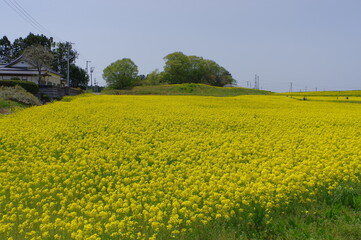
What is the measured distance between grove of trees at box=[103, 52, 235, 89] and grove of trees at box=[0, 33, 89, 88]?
9117mm

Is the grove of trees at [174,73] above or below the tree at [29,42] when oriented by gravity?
below

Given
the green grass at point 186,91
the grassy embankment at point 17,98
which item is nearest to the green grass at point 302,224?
the grassy embankment at point 17,98

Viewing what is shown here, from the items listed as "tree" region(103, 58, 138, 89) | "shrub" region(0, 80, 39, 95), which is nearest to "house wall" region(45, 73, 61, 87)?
"tree" region(103, 58, 138, 89)

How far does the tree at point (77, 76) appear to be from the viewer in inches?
3024

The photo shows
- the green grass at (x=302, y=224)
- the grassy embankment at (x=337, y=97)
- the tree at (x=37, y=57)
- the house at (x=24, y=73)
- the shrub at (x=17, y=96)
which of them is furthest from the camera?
the tree at (x=37, y=57)

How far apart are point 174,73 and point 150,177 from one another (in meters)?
70.9

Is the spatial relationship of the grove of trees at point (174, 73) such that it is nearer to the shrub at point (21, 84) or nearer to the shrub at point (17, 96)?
the shrub at point (21, 84)

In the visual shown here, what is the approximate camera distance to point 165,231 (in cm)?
481

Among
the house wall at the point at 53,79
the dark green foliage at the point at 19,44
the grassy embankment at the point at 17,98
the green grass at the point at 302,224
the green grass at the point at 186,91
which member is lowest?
the green grass at the point at 302,224

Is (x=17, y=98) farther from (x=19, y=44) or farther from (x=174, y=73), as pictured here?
(x=19, y=44)

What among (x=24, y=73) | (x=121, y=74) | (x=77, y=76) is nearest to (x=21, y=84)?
(x=24, y=73)

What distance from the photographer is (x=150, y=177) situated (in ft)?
22.8

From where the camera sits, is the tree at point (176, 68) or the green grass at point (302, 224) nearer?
the green grass at point (302, 224)

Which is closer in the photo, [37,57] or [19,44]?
[37,57]
